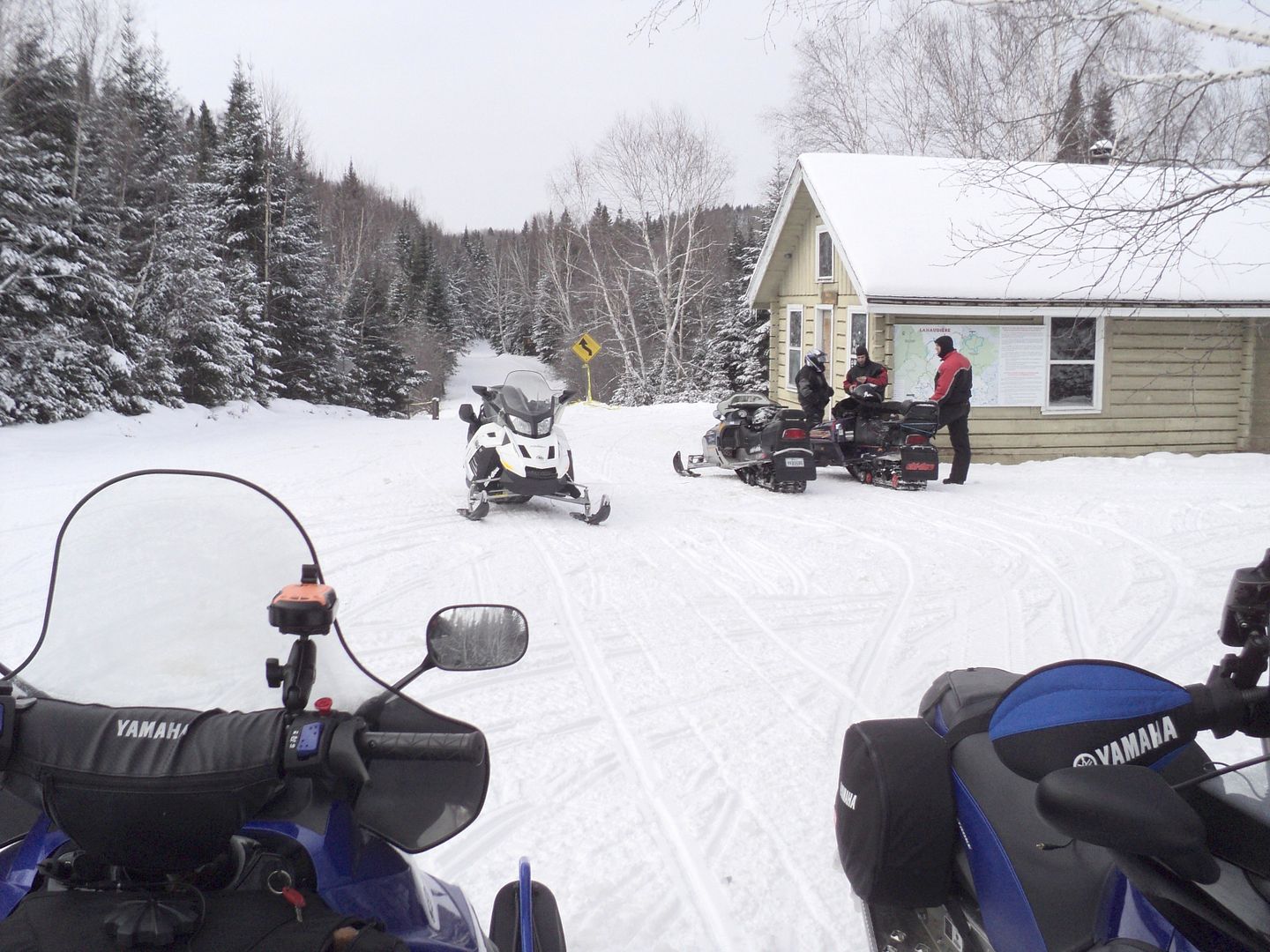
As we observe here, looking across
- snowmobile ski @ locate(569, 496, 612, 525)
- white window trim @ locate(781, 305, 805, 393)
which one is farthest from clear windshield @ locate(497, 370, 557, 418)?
white window trim @ locate(781, 305, 805, 393)

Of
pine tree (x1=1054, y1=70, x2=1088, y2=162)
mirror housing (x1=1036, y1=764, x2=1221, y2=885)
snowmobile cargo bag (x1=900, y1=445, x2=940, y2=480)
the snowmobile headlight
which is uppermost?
pine tree (x1=1054, y1=70, x2=1088, y2=162)

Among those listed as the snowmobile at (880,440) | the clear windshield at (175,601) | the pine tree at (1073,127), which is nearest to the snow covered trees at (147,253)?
the snowmobile at (880,440)

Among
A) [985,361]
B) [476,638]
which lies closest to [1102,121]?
[985,361]

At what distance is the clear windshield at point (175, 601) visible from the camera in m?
1.75

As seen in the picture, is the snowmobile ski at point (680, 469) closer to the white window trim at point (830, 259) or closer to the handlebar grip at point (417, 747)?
the white window trim at point (830, 259)

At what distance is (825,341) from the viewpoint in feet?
53.8

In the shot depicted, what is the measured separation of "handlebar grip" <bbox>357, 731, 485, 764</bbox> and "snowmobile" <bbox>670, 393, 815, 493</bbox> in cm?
905

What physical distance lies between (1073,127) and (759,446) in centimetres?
491

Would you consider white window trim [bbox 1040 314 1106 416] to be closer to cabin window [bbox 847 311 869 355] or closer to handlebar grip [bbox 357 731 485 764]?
cabin window [bbox 847 311 869 355]

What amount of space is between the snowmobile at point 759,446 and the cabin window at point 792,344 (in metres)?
6.03

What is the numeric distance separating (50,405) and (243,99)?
1663 centimetres

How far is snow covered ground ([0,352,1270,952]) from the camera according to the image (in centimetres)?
329

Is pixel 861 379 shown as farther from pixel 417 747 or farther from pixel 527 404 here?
pixel 417 747

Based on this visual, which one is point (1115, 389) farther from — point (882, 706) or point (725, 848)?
point (725, 848)
